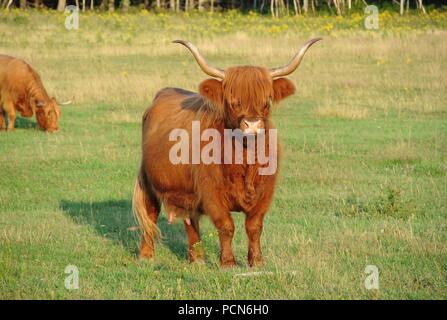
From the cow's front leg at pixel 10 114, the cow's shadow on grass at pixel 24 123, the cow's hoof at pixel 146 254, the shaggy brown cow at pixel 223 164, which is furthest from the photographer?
the cow's shadow on grass at pixel 24 123

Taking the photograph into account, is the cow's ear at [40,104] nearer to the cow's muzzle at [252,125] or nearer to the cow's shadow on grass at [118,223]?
the cow's shadow on grass at [118,223]

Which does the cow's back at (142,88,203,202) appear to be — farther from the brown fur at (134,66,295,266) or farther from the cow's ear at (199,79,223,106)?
the cow's ear at (199,79,223,106)

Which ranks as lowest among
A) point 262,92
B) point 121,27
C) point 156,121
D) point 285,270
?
point 121,27

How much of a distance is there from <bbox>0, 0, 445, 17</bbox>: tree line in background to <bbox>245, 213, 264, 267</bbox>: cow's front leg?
4248 centimetres

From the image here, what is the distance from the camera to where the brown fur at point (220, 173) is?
24.0ft

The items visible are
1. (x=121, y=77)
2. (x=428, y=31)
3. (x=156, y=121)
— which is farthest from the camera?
(x=428, y=31)

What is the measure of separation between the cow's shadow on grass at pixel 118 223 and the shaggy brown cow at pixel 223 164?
81 cm

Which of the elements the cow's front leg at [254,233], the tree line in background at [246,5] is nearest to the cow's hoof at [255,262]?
the cow's front leg at [254,233]

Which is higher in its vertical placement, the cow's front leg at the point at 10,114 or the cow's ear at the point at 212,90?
the cow's ear at the point at 212,90

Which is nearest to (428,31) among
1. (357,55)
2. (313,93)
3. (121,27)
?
(357,55)

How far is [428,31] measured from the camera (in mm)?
35500

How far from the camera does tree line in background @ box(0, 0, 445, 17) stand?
5328 cm
